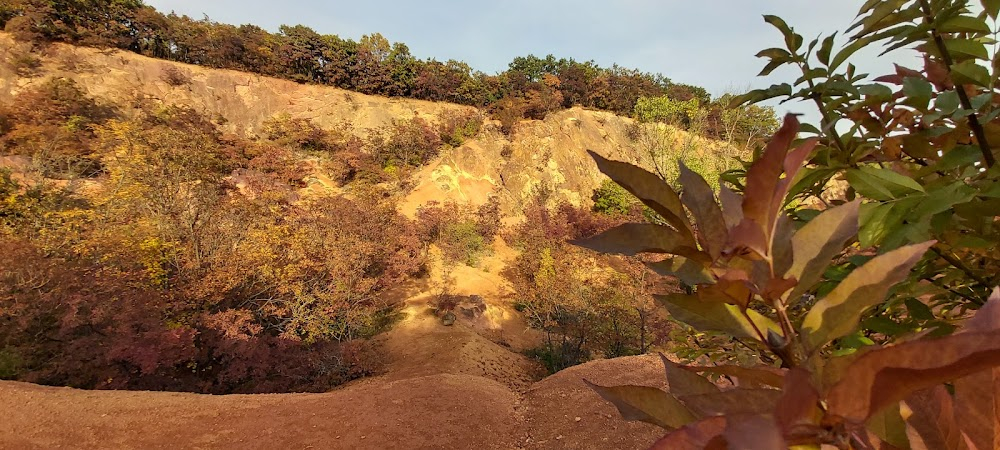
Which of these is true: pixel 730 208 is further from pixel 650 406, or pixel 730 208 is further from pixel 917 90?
pixel 917 90

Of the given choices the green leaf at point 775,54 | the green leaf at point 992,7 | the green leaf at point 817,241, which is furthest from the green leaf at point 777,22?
the green leaf at point 817,241

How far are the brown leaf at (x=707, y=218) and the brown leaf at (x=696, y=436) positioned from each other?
0.11 meters

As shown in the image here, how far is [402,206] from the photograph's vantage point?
15734 millimetres

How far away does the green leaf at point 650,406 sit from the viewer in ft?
1.10

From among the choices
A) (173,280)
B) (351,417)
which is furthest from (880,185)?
(173,280)

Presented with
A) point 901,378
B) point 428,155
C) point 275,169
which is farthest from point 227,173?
point 901,378

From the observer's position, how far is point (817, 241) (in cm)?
31

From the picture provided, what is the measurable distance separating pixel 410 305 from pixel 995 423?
11304 millimetres

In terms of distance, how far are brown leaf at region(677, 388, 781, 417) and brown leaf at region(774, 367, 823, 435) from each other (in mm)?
50

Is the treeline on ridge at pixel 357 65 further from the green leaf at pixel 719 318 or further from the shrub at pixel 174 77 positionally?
the green leaf at pixel 719 318

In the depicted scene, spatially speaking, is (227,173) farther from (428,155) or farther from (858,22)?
(858,22)

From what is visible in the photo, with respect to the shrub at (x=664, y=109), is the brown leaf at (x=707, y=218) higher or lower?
lower

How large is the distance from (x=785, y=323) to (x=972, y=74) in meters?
0.70

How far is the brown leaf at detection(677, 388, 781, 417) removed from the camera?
286mm
